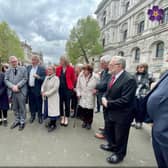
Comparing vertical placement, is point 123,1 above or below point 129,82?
above

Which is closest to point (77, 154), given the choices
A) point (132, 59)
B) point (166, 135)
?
point (166, 135)

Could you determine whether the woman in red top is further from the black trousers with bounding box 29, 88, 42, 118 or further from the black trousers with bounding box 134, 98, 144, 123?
the black trousers with bounding box 134, 98, 144, 123

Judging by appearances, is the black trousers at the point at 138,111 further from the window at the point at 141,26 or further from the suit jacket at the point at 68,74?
the window at the point at 141,26

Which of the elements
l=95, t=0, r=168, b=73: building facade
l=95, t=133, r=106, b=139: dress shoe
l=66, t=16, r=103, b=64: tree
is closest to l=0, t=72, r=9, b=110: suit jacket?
l=95, t=133, r=106, b=139: dress shoe

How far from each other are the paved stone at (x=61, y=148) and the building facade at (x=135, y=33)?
8.89 m

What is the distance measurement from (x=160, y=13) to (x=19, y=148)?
9.11 meters

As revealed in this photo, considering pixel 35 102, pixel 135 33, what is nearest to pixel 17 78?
pixel 35 102

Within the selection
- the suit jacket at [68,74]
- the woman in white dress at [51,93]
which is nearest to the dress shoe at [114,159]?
the woman in white dress at [51,93]

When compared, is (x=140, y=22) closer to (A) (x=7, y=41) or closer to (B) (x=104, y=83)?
(B) (x=104, y=83)

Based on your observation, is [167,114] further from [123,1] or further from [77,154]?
[123,1]

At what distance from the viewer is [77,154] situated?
8.54ft

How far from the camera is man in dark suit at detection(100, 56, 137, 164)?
7.23 feet

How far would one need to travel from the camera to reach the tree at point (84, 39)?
26.7 m

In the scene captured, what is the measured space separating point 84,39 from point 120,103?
2633cm
